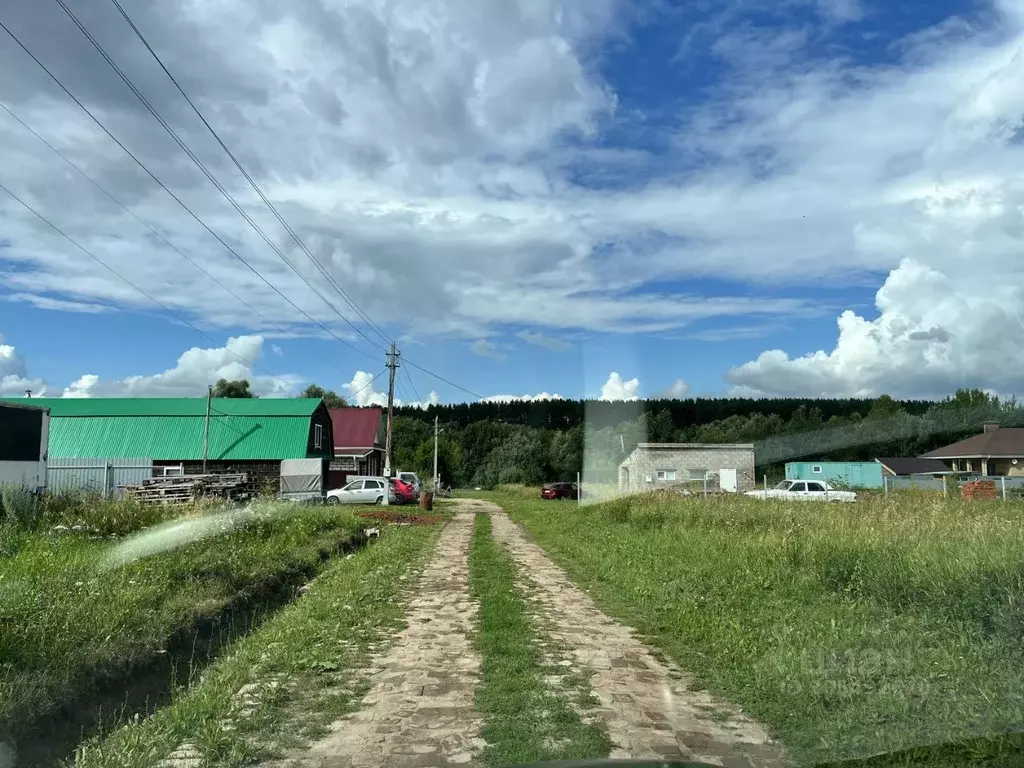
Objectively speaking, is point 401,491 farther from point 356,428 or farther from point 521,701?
point 521,701

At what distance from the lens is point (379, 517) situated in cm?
2881

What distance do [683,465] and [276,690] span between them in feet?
156

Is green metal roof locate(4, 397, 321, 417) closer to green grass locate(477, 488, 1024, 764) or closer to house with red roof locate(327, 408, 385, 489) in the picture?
house with red roof locate(327, 408, 385, 489)

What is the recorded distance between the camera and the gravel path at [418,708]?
5234 mm

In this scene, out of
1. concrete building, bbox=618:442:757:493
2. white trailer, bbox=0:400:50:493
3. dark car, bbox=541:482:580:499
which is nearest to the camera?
white trailer, bbox=0:400:50:493

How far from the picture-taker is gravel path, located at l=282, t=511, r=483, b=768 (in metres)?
5.23

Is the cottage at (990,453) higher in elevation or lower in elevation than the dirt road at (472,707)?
higher

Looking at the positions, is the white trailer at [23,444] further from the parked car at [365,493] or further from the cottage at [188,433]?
the cottage at [188,433]

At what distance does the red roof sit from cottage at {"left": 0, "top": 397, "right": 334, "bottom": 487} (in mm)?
14229

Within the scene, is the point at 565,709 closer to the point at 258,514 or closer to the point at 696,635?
the point at 696,635

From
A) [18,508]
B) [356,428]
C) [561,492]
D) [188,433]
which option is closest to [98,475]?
[188,433]

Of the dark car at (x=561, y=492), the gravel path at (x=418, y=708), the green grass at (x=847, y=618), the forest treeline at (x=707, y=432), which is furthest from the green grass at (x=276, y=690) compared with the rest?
the dark car at (x=561, y=492)

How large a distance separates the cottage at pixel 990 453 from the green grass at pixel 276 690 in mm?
55274

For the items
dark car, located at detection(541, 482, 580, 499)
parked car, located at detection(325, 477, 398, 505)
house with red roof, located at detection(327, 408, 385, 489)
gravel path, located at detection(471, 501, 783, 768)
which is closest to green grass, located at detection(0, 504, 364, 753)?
gravel path, located at detection(471, 501, 783, 768)
